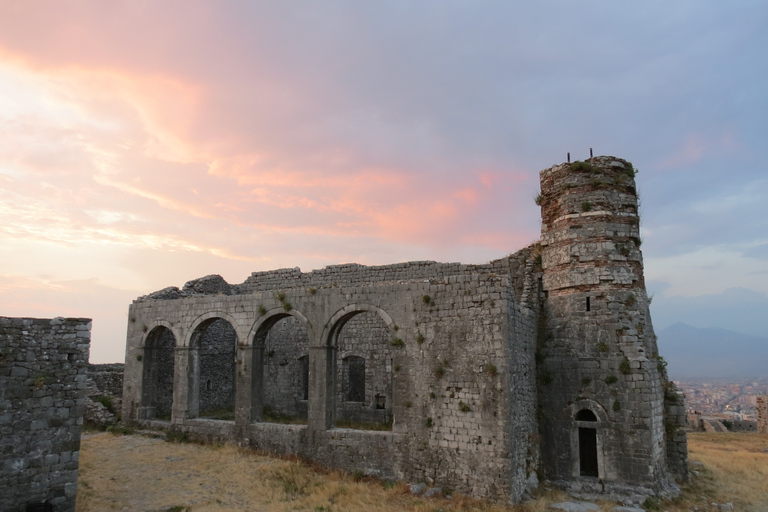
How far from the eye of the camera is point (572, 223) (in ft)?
47.9

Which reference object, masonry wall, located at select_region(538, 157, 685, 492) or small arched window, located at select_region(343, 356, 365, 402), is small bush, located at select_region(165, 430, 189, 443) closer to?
small arched window, located at select_region(343, 356, 365, 402)

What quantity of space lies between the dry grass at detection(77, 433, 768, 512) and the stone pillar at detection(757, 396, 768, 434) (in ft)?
40.3

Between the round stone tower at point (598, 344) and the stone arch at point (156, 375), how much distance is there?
1276 centimetres

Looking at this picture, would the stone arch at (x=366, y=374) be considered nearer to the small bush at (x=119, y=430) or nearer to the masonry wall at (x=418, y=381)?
the masonry wall at (x=418, y=381)

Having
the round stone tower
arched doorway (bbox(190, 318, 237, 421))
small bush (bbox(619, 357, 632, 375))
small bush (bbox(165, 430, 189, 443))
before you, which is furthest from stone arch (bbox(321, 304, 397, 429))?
small bush (bbox(619, 357, 632, 375))

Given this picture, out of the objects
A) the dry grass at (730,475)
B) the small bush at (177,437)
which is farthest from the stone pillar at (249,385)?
the dry grass at (730,475)

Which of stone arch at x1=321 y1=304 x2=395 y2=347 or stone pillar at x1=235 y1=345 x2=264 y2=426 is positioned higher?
stone arch at x1=321 y1=304 x2=395 y2=347

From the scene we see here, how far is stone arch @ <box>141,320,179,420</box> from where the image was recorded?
63.0 feet

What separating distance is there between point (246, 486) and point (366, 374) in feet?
24.7

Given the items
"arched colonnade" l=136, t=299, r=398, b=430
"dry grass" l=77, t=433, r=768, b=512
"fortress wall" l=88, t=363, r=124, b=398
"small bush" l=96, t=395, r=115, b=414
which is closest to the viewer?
"dry grass" l=77, t=433, r=768, b=512

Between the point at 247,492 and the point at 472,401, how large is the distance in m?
5.85

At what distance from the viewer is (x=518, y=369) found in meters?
13.2

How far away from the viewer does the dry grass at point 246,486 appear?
11.8 meters

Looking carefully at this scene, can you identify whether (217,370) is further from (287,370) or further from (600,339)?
(600,339)
